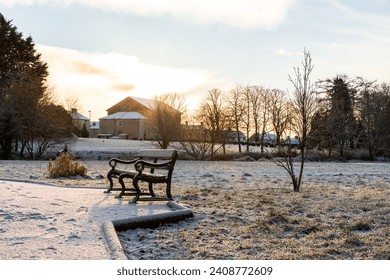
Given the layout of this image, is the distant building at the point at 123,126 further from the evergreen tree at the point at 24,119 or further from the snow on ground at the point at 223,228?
the snow on ground at the point at 223,228

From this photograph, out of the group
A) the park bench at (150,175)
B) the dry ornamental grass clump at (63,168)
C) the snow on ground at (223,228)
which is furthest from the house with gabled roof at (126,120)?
the snow on ground at (223,228)

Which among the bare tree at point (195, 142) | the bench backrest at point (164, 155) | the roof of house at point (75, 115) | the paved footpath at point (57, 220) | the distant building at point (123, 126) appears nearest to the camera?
the paved footpath at point (57, 220)

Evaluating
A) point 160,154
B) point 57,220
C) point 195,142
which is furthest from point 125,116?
point 57,220

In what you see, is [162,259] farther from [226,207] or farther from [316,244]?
[226,207]

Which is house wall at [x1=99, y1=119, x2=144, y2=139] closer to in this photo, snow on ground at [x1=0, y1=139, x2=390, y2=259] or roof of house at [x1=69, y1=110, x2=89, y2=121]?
roof of house at [x1=69, y1=110, x2=89, y2=121]

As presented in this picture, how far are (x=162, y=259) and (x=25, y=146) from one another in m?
28.0

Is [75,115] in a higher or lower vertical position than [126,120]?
lower

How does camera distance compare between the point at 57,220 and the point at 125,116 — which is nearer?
the point at 57,220

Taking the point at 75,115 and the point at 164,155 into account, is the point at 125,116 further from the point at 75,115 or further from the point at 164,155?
the point at 164,155

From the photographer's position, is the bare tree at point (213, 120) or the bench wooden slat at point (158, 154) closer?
the bench wooden slat at point (158, 154)

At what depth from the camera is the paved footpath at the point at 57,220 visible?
4.75 m

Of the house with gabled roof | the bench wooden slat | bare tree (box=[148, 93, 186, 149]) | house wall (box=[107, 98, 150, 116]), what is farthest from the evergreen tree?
house wall (box=[107, 98, 150, 116])

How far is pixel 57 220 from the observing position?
640cm
